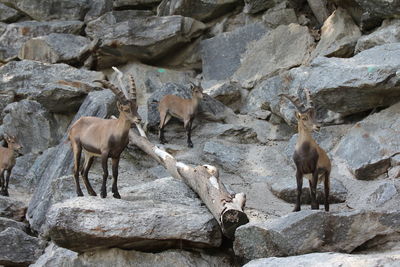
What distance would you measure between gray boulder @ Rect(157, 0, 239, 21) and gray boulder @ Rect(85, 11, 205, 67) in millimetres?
438

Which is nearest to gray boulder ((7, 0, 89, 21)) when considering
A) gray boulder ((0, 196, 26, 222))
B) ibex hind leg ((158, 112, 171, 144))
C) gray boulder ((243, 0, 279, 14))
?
gray boulder ((243, 0, 279, 14))

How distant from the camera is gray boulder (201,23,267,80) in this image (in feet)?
44.2

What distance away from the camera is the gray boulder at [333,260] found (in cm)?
441

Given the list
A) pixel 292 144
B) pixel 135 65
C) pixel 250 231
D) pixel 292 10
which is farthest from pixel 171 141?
pixel 250 231

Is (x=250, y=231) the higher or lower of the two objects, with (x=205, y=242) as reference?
higher

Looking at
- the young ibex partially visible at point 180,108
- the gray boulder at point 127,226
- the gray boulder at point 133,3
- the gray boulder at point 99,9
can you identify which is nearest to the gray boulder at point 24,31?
the gray boulder at point 99,9

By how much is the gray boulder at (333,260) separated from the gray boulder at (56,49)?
10.4 meters

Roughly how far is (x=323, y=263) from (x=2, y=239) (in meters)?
4.77

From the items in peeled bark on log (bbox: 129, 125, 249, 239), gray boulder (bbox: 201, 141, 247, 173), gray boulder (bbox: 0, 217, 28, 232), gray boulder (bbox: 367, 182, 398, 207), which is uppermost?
peeled bark on log (bbox: 129, 125, 249, 239)

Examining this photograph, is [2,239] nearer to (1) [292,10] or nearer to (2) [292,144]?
(2) [292,144]

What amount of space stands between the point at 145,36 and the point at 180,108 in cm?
336

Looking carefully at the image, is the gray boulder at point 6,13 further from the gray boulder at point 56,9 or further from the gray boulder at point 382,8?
the gray boulder at point 382,8

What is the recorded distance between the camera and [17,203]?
30.5ft

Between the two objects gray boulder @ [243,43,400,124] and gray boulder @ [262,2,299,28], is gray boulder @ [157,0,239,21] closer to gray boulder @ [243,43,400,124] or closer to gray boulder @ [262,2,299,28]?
gray boulder @ [262,2,299,28]
